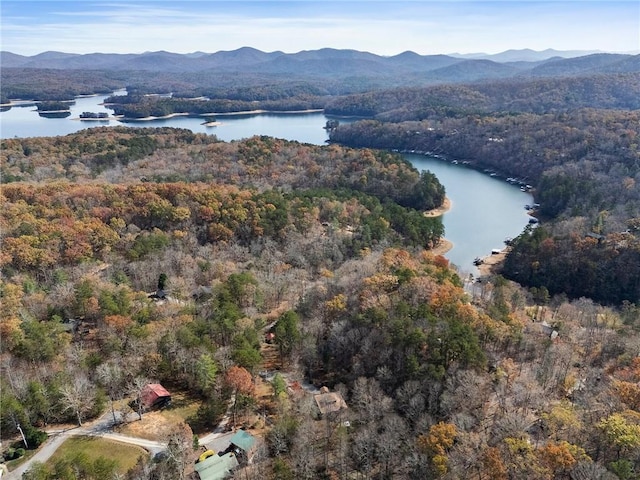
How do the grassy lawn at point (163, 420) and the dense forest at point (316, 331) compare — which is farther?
the grassy lawn at point (163, 420)

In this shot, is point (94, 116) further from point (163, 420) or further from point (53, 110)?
point (163, 420)

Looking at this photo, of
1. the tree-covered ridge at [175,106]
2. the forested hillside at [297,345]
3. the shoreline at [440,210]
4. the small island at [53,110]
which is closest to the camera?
the forested hillside at [297,345]

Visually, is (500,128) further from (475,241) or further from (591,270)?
(591,270)

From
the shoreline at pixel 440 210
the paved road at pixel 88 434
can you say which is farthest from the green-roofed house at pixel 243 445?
the shoreline at pixel 440 210

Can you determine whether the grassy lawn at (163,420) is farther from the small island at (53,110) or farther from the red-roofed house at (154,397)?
the small island at (53,110)

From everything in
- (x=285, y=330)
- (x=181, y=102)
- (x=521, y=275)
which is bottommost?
(x=521, y=275)

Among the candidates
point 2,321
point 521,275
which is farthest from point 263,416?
point 521,275

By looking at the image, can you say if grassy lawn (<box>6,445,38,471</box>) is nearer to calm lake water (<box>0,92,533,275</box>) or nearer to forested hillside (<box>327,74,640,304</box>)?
calm lake water (<box>0,92,533,275</box>)
